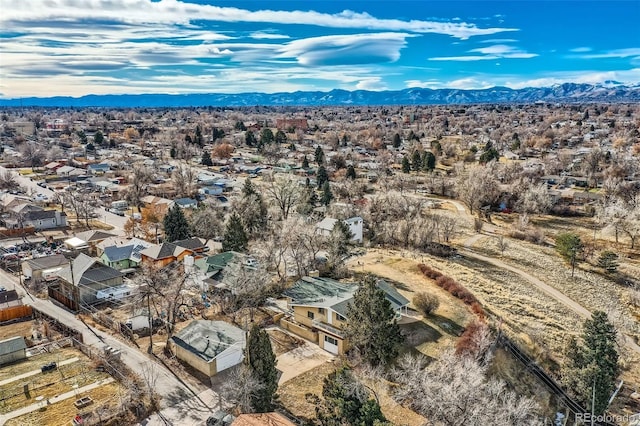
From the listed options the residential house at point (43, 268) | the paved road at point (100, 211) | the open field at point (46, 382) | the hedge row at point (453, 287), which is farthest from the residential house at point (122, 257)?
the hedge row at point (453, 287)

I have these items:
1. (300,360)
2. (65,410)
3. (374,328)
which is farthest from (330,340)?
(65,410)

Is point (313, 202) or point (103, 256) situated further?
point (313, 202)

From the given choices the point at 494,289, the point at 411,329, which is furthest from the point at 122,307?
the point at 494,289

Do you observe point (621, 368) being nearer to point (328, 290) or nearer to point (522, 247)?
point (328, 290)

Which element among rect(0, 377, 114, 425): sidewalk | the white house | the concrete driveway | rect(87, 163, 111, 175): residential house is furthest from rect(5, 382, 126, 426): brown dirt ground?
rect(87, 163, 111, 175): residential house

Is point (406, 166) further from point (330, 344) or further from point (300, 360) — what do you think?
point (300, 360)

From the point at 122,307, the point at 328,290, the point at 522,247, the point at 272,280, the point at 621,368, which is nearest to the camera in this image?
the point at 621,368

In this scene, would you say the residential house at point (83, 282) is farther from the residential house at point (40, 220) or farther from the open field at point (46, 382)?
the residential house at point (40, 220)
